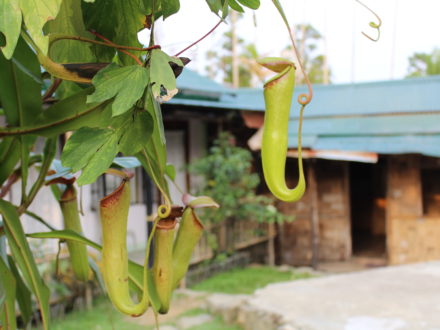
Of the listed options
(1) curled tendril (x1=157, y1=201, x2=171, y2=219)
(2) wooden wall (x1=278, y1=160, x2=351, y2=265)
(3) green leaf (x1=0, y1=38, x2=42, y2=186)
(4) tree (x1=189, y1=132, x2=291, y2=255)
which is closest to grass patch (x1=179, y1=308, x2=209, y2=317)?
(4) tree (x1=189, y1=132, x2=291, y2=255)

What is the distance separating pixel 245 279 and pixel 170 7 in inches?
268

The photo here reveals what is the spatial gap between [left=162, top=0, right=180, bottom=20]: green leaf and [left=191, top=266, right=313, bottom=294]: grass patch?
6226 mm

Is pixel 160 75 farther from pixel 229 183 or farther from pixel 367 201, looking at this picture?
pixel 367 201

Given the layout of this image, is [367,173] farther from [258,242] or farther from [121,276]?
[121,276]

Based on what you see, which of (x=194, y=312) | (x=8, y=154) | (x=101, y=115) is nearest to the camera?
(x=101, y=115)

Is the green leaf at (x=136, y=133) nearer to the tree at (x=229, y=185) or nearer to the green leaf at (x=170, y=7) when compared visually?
the green leaf at (x=170, y=7)

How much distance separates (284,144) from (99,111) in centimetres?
19

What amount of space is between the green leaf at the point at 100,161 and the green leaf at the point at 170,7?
142mm

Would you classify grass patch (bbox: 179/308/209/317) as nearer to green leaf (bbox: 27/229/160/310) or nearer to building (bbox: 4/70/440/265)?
building (bbox: 4/70/440/265)

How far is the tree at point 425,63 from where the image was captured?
18.1 metres

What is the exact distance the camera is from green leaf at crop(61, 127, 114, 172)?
17.9 inches

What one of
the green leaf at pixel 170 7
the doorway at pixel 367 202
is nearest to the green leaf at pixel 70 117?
the green leaf at pixel 170 7

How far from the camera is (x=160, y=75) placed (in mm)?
428

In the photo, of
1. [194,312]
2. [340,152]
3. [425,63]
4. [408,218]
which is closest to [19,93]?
[194,312]
